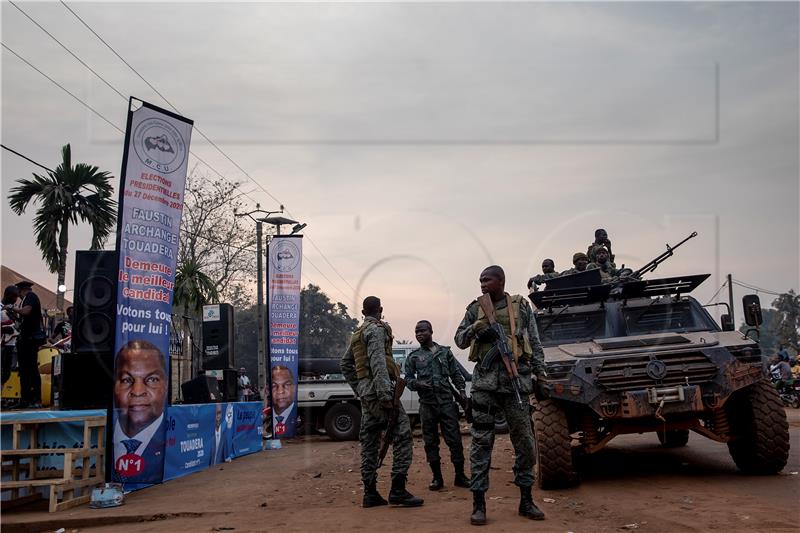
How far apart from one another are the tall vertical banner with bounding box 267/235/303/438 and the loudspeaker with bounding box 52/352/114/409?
6.80m

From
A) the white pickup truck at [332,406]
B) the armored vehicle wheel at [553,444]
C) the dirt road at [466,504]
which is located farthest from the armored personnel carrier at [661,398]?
the white pickup truck at [332,406]

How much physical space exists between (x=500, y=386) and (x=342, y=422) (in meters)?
10.6

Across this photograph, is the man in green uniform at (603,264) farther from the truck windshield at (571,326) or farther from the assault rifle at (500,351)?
the assault rifle at (500,351)

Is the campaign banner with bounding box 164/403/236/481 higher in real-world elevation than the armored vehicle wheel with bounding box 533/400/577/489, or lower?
lower

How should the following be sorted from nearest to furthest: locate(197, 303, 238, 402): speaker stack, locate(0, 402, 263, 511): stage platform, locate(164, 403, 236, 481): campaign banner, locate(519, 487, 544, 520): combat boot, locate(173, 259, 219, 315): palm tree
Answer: locate(519, 487, 544, 520): combat boot < locate(0, 402, 263, 511): stage platform < locate(164, 403, 236, 481): campaign banner < locate(197, 303, 238, 402): speaker stack < locate(173, 259, 219, 315): palm tree

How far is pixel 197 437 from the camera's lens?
10469mm

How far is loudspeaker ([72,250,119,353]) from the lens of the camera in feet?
28.3

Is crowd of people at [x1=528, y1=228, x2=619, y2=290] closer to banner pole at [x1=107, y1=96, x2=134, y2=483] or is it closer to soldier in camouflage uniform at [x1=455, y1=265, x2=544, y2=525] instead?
soldier in camouflage uniform at [x1=455, y1=265, x2=544, y2=525]

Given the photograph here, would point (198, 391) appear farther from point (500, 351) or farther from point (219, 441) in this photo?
point (500, 351)

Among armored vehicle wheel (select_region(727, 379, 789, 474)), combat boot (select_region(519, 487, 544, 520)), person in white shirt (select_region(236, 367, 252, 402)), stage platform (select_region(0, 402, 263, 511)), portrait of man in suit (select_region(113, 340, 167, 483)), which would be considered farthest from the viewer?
person in white shirt (select_region(236, 367, 252, 402))

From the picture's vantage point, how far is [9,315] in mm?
11383

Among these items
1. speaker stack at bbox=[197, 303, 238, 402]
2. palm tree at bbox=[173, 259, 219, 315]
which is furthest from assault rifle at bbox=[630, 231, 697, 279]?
palm tree at bbox=[173, 259, 219, 315]

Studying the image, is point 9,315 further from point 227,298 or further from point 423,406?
point 227,298

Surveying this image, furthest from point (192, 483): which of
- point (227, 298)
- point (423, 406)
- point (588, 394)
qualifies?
point (227, 298)
